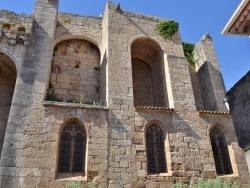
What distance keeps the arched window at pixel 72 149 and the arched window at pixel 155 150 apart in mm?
2082

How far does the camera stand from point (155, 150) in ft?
29.5

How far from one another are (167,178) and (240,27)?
5.44 metres

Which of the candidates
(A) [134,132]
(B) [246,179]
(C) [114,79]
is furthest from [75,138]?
(B) [246,179]

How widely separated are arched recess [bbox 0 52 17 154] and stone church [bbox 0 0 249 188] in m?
0.04

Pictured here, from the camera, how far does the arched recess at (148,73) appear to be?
36.9 feet

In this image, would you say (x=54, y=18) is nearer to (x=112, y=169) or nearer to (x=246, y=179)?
(x=112, y=169)

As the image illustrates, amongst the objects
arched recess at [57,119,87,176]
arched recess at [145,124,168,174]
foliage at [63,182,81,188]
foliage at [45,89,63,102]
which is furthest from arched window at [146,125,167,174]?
foliage at [45,89,63,102]

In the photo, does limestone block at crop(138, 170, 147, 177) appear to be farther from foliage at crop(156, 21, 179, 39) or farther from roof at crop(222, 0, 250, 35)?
foliage at crop(156, 21, 179, 39)

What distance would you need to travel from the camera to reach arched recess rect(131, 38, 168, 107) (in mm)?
11250

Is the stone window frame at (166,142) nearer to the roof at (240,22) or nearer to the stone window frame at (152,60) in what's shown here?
the stone window frame at (152,60)

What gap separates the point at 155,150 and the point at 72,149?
8.62ft

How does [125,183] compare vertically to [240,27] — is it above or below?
below

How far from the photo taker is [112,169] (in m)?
8.08

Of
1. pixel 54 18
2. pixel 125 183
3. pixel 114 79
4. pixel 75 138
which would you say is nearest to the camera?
pixel 125 183
